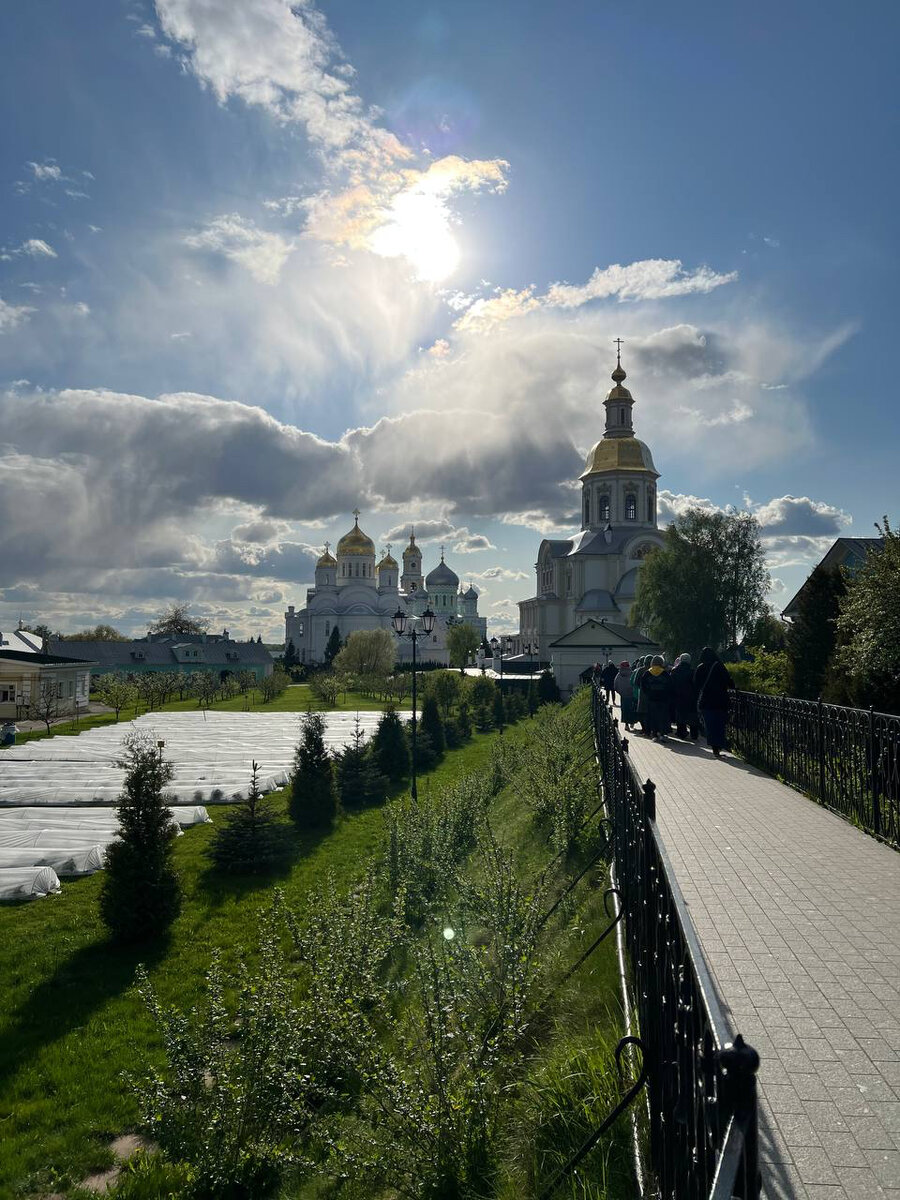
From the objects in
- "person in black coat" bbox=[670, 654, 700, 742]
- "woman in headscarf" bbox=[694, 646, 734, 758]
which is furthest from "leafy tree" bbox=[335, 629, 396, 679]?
"woman in headscarf" bbox=[694, 646, 734, 758]

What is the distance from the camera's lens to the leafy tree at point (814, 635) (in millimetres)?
17781

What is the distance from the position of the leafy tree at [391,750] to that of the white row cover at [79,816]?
5.50m

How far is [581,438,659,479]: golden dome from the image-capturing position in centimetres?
5813

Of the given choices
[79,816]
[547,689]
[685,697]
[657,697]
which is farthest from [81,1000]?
[547,689]

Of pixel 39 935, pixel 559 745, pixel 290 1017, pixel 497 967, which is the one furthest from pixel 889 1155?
pixel 559 745

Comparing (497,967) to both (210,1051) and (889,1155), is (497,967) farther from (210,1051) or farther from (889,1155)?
(889,1155)

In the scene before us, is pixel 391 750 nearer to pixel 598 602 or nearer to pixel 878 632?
pixel 878 632

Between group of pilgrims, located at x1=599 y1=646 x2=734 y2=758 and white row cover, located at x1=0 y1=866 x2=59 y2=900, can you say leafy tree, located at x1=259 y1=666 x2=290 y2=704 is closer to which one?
group of pilgrims, located at x1=599 y1=646 x2=734 y2=758

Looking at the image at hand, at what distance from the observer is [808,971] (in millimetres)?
4094

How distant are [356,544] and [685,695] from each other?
74473 mm

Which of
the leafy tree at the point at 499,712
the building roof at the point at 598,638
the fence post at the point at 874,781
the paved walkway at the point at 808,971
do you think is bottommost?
the leafy tree at the point at 499,712

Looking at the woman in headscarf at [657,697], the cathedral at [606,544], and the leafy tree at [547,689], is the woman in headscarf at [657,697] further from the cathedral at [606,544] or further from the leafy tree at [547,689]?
the cathedral at [606,544]

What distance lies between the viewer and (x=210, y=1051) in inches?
191

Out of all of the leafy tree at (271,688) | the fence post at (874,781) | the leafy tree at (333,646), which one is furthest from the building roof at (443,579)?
the fence post at (874,781)
